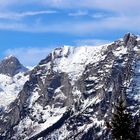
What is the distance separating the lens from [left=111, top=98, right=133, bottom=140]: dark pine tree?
67750 mm

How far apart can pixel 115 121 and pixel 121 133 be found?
1.57 m

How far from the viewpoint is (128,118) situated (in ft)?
227

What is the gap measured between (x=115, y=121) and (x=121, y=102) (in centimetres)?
256

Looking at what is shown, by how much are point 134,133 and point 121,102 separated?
405 centimetres

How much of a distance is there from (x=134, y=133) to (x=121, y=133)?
139 centimetres

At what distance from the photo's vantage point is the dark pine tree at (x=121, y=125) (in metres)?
67.8

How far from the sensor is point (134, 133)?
67.9 metres

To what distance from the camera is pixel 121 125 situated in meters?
68.4

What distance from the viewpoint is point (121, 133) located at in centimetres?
6781

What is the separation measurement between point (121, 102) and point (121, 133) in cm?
390

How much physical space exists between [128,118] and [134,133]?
1.99 meters

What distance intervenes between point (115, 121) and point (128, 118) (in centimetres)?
153

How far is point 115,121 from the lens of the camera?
68.6 metres
